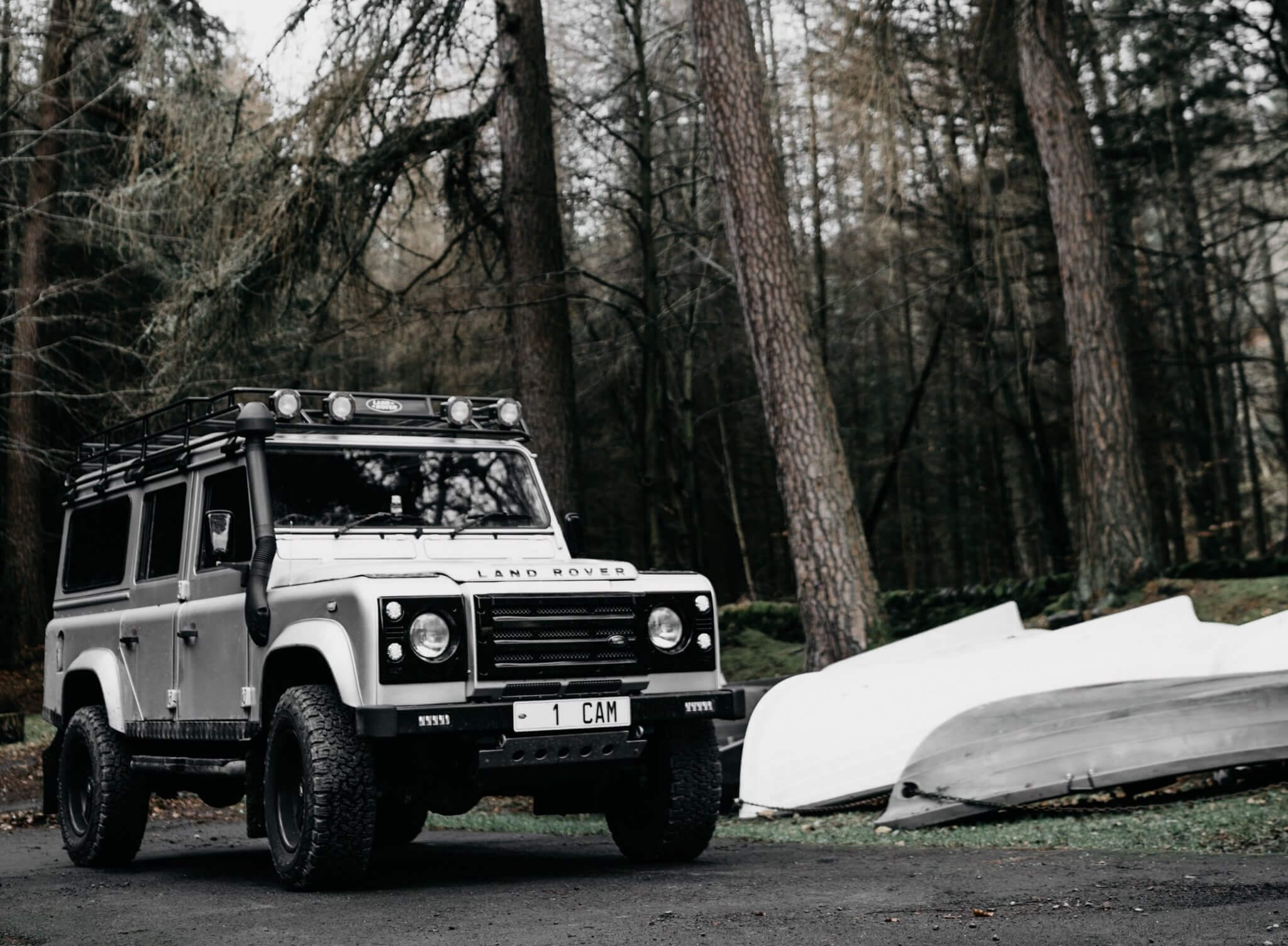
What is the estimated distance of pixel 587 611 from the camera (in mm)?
7227

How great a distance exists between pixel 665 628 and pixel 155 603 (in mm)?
3479

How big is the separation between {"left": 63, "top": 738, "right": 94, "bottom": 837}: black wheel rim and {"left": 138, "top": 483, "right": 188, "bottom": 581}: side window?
1220 millimetres

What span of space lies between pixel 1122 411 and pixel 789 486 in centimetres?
432

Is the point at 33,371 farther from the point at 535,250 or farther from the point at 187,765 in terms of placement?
the point at 187,765

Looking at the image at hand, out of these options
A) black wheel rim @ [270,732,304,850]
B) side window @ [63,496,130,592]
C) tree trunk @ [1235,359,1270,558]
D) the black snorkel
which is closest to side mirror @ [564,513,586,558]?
the black snorkel

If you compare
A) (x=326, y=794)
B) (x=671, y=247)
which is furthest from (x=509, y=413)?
(x=671, y=247)

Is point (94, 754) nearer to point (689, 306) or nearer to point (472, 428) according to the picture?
point (472, 428)

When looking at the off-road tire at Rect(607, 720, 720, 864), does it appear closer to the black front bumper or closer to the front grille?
the black front bumper

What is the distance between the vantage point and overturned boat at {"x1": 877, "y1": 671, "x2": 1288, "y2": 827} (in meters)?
8.48

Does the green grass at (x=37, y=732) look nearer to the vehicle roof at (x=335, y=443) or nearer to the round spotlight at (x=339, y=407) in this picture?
the vehicle roof at (x=335, y=443)

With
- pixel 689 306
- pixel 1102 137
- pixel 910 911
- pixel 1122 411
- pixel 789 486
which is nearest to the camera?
pixel 910 911

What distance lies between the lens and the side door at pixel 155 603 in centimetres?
867

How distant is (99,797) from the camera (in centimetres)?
879

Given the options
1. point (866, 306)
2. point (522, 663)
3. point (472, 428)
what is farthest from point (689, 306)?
point (522, 663)
